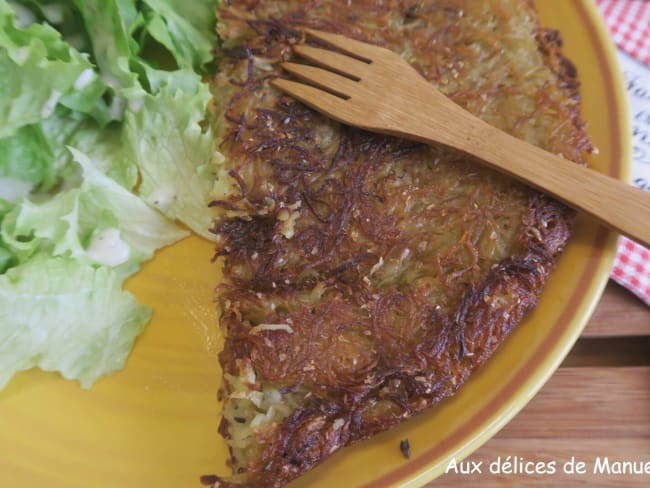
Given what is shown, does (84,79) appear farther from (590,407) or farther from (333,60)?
(590,407)

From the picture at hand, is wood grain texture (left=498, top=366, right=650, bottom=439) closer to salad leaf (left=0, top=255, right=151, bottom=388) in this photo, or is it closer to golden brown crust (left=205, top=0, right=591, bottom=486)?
golden brown crust (left=205, top=0, right=591, bottom=486)

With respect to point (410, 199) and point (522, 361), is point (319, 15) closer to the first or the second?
point (410, 199)

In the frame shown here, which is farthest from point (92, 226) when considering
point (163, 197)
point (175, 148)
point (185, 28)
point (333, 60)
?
point (333, 60)

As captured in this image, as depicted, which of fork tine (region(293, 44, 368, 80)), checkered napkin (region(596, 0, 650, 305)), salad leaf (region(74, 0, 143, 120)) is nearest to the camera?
fork tine (region(293, 44, 368, 80))

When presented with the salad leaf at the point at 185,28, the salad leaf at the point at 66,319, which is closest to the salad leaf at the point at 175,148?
the salad leaf at the point at 185,28

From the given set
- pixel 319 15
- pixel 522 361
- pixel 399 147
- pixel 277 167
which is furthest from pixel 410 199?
pixel 319 15

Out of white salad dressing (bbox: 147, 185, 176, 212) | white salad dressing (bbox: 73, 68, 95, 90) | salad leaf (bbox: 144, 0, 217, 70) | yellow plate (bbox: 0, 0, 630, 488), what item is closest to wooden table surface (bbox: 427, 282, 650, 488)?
yellow plate (bbox: 0, 0, 630, 488)
